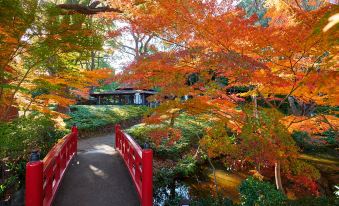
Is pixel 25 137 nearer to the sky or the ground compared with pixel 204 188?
nearer to the sky

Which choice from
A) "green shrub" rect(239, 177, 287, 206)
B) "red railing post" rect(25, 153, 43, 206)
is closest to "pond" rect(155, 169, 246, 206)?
"green shrub" rect(239, 177, 287, 206)

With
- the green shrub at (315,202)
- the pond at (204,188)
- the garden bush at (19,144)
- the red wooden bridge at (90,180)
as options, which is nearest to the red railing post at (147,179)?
the red wooden bridge at (90,180)

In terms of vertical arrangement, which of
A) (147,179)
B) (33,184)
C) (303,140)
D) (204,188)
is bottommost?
(204,188)

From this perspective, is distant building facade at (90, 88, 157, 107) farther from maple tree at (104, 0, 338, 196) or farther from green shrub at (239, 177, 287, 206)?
green shrub at (239, 177, 287, 206)

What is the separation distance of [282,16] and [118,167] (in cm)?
808

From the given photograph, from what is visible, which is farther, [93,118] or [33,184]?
[93,118]

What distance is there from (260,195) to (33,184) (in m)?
4.45

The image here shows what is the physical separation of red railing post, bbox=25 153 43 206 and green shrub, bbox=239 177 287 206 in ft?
13.8

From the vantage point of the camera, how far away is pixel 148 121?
860 centimetres

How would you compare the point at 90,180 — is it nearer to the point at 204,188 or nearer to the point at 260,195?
the point at 260,195

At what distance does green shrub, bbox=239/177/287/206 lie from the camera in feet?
16.9

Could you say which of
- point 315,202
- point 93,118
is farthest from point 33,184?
point 93,118

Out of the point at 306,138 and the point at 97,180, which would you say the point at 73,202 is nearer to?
the point at 97,180

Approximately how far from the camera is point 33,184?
4.03m
